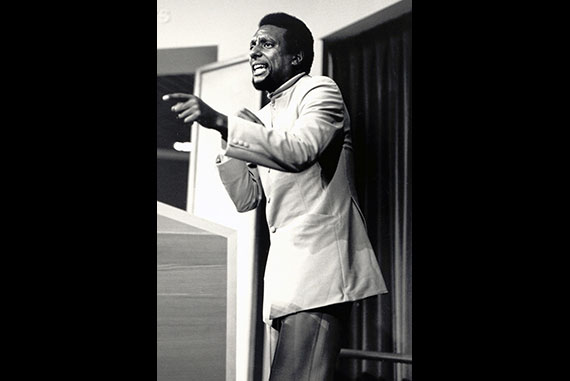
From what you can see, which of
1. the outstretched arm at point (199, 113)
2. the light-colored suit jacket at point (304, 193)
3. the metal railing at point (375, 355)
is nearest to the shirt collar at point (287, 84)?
the light-colored suit jacket at point (304, 193)

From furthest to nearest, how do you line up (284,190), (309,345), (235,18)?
(235,18)
(284,190)
(309,345)

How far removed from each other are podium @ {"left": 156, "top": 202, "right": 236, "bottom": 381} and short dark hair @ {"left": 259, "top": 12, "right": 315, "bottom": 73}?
0.57 metres

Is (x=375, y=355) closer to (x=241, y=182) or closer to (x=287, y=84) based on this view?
(x=241, y=182)

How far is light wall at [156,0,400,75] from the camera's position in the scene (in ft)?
8.06

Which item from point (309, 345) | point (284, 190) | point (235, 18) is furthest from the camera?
point (235, 18)

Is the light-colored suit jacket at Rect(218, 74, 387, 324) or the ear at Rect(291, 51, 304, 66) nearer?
the light-colored suit jacket at Rect(218, 74, 387, 324)

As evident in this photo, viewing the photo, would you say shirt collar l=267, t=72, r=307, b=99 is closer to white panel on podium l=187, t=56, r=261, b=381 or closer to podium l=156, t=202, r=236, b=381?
white panel on podium l=187, t=56, r=261, b=381

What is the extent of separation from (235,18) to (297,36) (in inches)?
8.3

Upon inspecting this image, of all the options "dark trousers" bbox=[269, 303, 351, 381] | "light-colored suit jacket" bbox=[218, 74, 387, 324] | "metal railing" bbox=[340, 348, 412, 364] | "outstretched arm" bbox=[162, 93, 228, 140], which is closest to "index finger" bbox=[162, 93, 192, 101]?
"outstretched arm" bbox=[162, 93, 228, 140]

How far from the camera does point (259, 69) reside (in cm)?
244

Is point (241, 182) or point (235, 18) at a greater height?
point (235, 18)

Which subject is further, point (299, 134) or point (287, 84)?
point (287, 84)

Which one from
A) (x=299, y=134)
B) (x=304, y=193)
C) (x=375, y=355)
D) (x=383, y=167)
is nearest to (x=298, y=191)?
(x=304, y=193)
